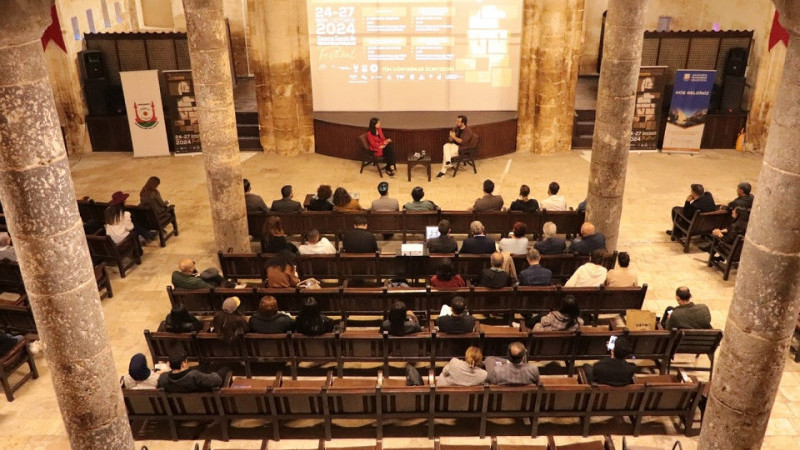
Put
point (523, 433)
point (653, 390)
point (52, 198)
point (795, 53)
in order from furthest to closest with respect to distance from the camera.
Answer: point (523, 433) < point (653, 390) < point (52, 198) < point (795, 53)

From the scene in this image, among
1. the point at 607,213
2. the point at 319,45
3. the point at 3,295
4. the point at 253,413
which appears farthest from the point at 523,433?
the point at 319,45

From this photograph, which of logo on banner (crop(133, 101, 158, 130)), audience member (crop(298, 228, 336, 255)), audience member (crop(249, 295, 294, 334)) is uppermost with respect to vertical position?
logo on banner (crop(133, 101, 158, 130))

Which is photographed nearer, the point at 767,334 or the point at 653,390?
the point at 767,334

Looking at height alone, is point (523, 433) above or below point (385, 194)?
below

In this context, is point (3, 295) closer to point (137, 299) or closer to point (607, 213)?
point (137, 299)

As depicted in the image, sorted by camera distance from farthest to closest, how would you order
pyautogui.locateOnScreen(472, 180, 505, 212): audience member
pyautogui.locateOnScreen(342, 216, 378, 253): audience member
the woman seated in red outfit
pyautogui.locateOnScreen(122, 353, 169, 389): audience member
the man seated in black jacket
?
the woman seated in red outfit < pyautogui.locateOnScreen(472, 180, 505, 212): audience member < pyautogui.locateOnScreen(342, 216, 378, 253): audience member < pyautogui.locateOnScreen(122, 353, 169, 389): audience member < the man seated in black jacket

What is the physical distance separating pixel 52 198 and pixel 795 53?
17.4 feet

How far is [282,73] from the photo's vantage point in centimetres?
1591

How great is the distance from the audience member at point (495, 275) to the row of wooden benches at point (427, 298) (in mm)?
105

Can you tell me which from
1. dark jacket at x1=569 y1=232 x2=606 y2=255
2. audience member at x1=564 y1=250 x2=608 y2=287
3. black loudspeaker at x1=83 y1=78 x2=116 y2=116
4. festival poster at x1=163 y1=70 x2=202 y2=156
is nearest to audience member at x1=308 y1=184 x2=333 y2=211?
dark jacket at x1=569 y1=232 x2=606 y2=255

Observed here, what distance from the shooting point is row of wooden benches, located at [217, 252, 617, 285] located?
32.9ft

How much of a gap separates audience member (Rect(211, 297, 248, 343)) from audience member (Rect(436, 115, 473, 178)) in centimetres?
789

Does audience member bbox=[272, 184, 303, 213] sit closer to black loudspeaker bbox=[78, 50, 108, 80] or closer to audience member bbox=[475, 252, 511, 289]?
audience member bbox=[475, 252, 511, 289]

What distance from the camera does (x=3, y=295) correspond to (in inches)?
430
